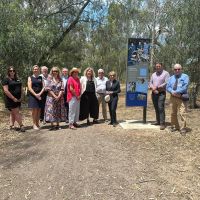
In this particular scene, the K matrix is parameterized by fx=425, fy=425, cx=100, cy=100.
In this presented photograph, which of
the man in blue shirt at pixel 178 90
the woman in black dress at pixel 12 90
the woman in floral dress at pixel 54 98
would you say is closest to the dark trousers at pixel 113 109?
the woman in floral dress at pixel 54 98

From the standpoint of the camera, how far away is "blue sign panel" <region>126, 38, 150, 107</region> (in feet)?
37.8

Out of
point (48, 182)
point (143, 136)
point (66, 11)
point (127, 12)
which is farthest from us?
point (127, 12)

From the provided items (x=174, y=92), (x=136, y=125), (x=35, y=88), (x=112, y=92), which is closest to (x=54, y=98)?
(x=35, y=88)

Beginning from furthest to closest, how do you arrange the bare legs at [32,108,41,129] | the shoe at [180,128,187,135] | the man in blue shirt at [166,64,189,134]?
the bare legs at [32,108,41,129] < the shoe at [180,128,187,135] < the man in blue shirt at [166,64,189,134]

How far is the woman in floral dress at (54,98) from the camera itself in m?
11.3

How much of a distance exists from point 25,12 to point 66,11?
4296mm

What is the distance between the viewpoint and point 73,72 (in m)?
11.3

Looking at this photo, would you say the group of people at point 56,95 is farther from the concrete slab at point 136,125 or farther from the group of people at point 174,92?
the group of people at point 174,92

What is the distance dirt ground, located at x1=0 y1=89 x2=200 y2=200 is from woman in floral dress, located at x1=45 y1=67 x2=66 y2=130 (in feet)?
1.58

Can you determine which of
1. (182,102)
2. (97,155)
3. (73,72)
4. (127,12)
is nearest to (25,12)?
(127,12)

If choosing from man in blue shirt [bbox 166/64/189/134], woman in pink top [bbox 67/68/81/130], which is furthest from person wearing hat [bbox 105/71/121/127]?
man in blue shirt [bbox 166/64/189/134]

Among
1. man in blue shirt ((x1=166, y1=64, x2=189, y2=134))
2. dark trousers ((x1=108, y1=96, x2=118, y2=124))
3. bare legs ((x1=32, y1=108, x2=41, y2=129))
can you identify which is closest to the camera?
man in blue shirt ((x1=166, y1=64, x2=189, y2=134))

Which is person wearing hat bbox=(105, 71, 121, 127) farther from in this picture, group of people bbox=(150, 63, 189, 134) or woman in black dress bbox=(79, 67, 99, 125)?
group of people bbox=(150, 63, 189, 134)

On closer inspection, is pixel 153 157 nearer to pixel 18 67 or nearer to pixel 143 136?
pixel 143 136
